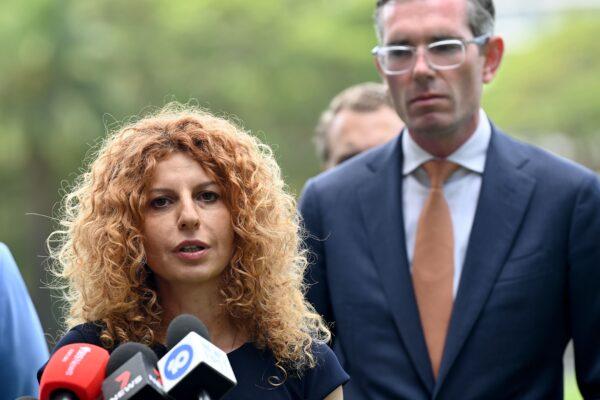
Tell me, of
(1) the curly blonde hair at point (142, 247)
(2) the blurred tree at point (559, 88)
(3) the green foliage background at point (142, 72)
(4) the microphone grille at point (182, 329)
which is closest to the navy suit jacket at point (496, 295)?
(1) the curly blonde hair at point (142, 247)

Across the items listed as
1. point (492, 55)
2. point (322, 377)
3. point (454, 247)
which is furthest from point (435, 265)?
point (322, 377)

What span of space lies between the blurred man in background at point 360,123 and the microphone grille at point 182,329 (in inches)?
157

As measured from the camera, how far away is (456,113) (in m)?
5.71

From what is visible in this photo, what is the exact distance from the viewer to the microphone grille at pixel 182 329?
3943 millimetres

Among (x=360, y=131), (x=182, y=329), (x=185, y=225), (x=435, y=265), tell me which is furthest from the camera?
(x=360, y=131)

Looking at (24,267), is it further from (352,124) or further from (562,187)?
(562,187)

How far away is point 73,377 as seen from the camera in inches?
150

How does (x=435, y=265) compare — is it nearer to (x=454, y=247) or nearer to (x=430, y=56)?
(x=454, y=247)

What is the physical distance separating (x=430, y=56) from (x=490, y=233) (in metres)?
0.72

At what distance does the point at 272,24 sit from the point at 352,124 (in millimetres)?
25809

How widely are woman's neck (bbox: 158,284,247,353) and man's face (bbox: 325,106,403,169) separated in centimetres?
341

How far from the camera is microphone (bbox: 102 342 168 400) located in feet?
11.8

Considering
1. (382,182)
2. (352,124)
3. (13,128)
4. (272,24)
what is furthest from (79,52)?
(382,182)

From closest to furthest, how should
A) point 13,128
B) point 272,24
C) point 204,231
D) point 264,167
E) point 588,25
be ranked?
1. point 204,231
2. point 264,167
3. point 13,128
4. point 272,24
5. point 588,25
